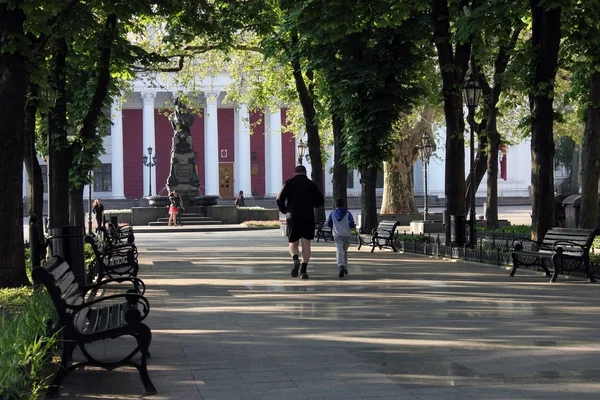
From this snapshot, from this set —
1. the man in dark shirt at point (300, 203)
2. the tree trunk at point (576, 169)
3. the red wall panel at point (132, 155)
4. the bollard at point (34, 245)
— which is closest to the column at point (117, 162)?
the red wall panel at point (132, 155)

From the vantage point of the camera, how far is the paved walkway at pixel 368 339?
22.4 ft

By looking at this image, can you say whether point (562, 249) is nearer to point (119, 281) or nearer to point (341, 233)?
point (341, 233)

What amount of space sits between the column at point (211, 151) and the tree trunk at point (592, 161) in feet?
179

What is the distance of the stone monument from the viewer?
159 ft

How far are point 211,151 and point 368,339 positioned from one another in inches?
2662

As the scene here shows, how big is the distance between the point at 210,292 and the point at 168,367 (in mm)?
5973

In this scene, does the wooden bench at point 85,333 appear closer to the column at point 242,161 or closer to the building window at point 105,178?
the column at point 242,161

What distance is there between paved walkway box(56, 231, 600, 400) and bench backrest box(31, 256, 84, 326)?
579 mm

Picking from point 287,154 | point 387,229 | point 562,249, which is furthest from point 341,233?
point 287,154

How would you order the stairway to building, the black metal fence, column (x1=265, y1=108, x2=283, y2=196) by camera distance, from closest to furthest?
the black metal fence, the stairway to building, column (x1=265, y1=108, x2=283, y2=196)

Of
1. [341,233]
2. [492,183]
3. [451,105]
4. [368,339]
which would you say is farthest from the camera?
[492,183]

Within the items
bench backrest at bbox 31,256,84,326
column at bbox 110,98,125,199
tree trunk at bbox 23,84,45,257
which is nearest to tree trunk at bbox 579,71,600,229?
tree trunk at bbox 23,84,45,257

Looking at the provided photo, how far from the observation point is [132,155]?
3054 inches

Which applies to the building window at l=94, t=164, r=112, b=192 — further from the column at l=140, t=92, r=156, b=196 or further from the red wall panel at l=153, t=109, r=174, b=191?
the red wall panel at l=153, t=109, r=174, b=191
